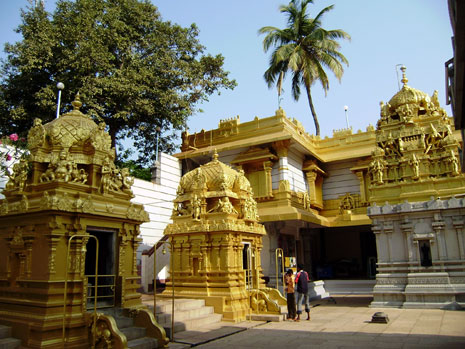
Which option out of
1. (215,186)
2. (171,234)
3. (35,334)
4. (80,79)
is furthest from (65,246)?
(80,79)

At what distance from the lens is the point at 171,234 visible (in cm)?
1290

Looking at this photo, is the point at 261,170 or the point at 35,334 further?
the point at 261,170

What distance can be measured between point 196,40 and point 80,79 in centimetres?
724

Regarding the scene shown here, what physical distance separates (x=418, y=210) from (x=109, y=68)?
1438cm

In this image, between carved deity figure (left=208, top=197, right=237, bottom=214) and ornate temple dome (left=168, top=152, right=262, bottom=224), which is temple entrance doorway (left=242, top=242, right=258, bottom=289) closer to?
ornate temple dome (left=168, top=152, right=262, bottom=224)

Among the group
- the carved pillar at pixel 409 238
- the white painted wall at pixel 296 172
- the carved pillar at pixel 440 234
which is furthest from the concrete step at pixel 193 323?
the white painted wall at pixel 296 172

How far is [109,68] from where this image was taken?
17.4 meters

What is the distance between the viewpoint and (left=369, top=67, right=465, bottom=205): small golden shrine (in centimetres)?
1485

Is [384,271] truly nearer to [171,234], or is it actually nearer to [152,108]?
[171,234]

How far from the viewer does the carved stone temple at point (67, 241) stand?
723 centimetres

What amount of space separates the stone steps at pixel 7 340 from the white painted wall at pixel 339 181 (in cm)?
1775

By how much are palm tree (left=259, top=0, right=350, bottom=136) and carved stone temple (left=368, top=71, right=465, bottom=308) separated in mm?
8893

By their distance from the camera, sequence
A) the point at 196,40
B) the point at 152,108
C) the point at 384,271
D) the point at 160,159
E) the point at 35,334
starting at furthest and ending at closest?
the point at 196,40 < the point at 160,159 < the point at 152,108 < the point at 384,271 < the point at 35,334

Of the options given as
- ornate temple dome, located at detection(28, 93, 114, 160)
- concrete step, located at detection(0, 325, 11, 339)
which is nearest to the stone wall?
ornate temple dome, located at detection(28, 93, 114, 160)
